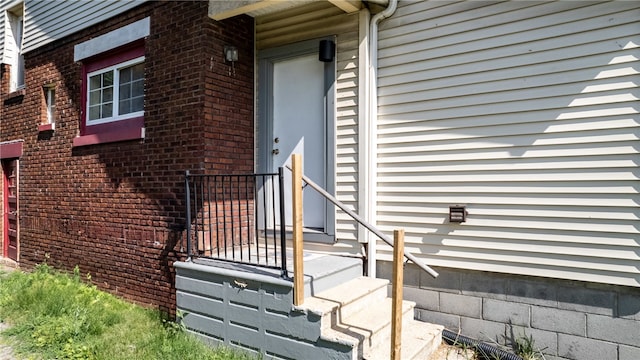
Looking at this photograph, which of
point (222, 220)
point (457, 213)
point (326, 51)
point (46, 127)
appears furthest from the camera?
point (46, 127)

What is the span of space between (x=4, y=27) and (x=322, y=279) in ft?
26.3

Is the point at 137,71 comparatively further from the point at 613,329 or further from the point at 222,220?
the point at 613,329

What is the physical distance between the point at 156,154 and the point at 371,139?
2.47 meters

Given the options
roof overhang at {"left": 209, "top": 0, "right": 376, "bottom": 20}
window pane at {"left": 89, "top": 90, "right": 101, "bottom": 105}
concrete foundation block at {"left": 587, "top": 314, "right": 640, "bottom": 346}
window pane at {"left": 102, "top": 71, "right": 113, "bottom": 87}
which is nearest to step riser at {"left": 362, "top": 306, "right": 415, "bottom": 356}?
concrete foundation block at {"left": 587, "top": 314, "right": 640, "bottom": 346}

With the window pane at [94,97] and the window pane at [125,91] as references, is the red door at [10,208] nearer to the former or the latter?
the window pane at [94,97]

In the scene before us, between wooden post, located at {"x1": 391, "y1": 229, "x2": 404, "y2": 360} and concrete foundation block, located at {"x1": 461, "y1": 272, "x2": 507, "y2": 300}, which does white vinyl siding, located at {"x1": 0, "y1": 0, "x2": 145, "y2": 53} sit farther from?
concrete foundation block, located at {"x1": 461, "y1": 272, "x2": 507, "y2": 300}

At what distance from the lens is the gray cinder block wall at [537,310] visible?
122 inches

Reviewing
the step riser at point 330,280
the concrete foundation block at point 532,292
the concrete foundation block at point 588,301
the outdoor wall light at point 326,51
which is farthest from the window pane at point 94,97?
the concrete foundation block at point 588,301

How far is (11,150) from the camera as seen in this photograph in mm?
7164

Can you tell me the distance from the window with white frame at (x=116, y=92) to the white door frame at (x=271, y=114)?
159 cm

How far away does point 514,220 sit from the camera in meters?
3.46

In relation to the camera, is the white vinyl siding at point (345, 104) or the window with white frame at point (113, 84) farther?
the window with white frame at point (113, 84)

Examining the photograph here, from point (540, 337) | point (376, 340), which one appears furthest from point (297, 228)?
point (540, 337)

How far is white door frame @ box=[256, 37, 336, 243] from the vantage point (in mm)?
4277
